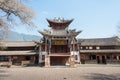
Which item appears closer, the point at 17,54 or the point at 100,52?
the point at 17,54

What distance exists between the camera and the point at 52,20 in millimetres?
49094

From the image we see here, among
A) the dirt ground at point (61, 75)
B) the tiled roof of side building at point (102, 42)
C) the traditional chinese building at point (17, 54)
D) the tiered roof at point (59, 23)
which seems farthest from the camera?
the tiled roof of side building at point (102, 42)

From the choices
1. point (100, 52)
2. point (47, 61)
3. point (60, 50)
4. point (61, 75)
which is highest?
point (60, 50)

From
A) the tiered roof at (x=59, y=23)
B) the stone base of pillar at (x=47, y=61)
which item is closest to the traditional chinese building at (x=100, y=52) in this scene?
the tiered roof at (x=59, y=23)

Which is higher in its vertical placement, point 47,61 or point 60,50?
point 60,50

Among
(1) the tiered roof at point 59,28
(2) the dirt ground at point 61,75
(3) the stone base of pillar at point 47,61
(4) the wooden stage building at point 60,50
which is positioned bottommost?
(2) the dirt ground at point 61,75

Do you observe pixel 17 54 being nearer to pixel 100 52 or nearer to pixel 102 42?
pixel 100 52

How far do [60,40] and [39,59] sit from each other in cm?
663

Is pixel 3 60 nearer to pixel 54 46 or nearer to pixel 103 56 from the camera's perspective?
pixel 54 46

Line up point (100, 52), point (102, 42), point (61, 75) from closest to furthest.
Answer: point (61, 75)
point (100, 52)
point (102, 42)

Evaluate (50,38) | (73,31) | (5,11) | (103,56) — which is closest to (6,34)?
(5,11)

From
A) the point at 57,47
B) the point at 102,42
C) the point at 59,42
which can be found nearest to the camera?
the point at 59,42

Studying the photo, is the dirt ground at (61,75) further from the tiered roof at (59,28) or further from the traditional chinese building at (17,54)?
the tiered roof at (59,28)

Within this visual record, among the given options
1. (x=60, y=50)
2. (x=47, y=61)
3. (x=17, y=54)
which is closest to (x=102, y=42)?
(x=60, y=50)
